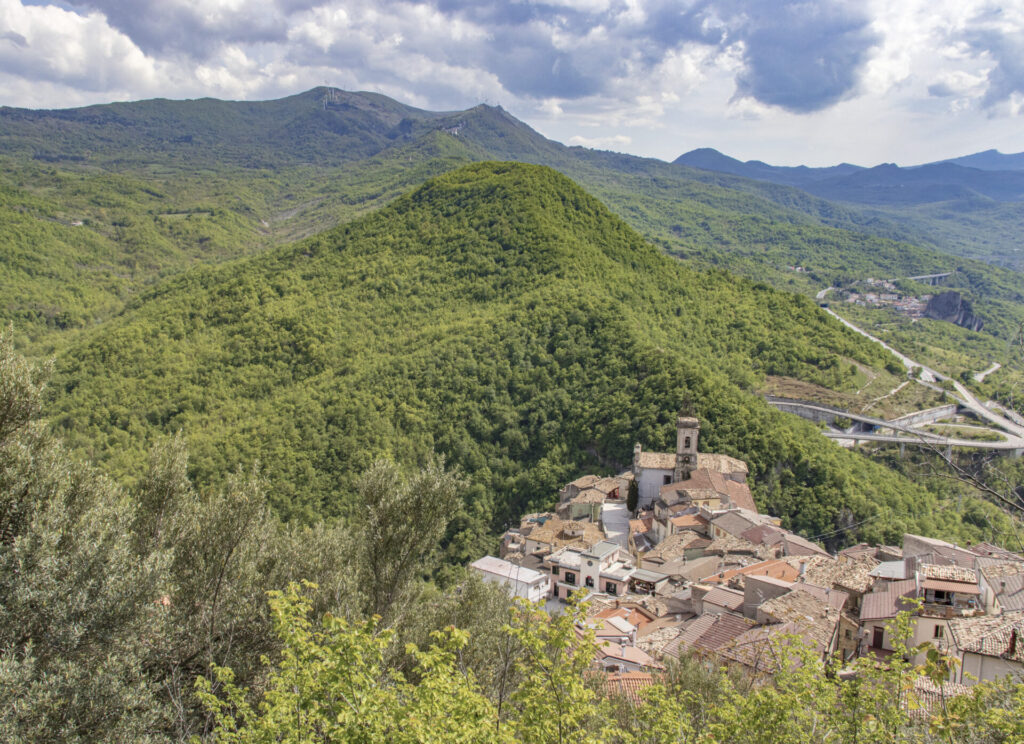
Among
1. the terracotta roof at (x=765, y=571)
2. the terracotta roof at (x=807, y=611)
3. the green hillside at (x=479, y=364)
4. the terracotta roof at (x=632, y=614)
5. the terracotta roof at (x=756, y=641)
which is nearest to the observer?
the terracotta roof at (x=756, y=641)

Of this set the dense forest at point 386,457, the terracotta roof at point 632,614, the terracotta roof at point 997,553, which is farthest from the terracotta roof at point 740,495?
the terracotta roof at point 632,614

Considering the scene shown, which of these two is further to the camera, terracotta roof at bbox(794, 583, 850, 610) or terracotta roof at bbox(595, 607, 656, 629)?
terracotta roof at bbox(595, 607, 656, 629)

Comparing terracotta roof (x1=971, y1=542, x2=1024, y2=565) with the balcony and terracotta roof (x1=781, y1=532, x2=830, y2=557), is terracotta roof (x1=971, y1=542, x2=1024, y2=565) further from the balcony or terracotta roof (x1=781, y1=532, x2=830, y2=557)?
the balcony

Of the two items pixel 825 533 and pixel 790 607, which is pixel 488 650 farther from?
pixel 825 533

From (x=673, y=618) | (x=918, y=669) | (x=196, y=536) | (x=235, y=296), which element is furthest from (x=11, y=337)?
(x=235, y=296)

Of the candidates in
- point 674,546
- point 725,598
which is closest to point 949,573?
point 725,598

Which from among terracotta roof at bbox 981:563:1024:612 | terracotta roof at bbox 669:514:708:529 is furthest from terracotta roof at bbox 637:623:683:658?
terracotta roof at bbox 669:514:708:529

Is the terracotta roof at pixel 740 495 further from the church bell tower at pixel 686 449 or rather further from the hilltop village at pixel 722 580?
the church bell tower at pixel 686 449
